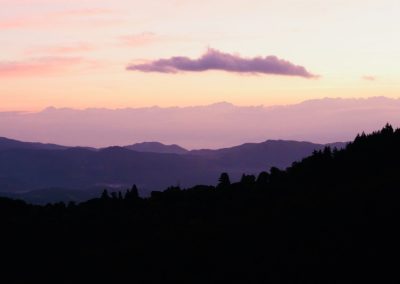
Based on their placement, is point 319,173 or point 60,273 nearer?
point 60,273

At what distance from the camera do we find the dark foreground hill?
322 feet

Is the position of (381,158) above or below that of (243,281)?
above

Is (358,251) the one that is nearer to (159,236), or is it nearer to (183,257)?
(183,257)

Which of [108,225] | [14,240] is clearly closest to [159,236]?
[108,225]

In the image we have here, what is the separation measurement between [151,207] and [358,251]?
261 ft

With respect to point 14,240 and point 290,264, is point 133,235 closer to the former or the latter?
point 14,240

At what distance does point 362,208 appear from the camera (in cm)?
11400

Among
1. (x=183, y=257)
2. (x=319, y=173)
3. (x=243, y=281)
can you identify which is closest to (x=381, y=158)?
(x=319, y=173)

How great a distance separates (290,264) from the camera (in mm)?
98875

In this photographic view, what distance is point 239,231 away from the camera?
4867 inches

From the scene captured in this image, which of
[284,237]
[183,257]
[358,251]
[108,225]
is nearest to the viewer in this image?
[358,251]

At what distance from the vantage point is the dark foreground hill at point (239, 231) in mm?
98125

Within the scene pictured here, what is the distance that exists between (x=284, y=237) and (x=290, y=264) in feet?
40.0

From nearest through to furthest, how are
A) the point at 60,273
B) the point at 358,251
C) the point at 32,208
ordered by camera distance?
the point at 358,251
the point at 60,273
the point at 32,208
